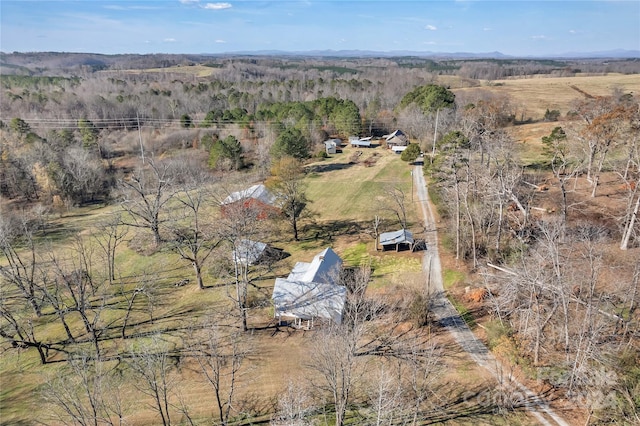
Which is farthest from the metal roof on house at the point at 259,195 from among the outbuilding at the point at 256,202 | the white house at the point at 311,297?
the white house at the point at 311,297

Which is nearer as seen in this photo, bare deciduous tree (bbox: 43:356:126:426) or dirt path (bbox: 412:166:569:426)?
dirt path (bbox: 412:166:569:426)

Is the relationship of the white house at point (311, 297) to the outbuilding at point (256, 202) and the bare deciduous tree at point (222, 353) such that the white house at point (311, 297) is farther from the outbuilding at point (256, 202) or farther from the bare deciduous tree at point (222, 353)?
the outbuilding at point (256, 202)

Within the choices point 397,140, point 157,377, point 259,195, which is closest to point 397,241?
point 259,195

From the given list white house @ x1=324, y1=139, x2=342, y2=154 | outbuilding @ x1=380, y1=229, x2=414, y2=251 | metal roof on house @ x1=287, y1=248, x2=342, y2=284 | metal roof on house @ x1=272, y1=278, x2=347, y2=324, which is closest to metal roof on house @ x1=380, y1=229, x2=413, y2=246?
outbuilding @ x1=380, y1=229, x2=414, y2=251

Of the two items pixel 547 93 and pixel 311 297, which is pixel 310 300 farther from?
pixel 547 93

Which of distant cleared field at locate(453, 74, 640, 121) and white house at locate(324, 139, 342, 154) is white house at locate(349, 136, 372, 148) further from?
distant cleared field at locate(453, 74, 640, 121)

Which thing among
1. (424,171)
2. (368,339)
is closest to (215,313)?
(368,339)
